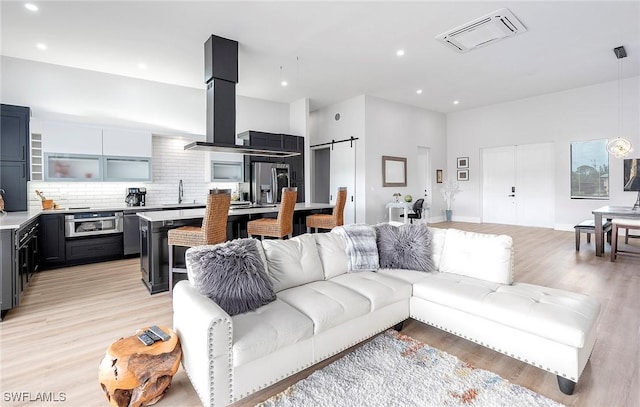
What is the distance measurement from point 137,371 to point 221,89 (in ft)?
12.2

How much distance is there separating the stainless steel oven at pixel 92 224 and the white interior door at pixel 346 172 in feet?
14.8

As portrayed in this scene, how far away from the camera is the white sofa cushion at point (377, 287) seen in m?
2.23

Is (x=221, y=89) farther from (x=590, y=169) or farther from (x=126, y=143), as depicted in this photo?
(x=590, y=169)

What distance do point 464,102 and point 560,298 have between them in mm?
7274

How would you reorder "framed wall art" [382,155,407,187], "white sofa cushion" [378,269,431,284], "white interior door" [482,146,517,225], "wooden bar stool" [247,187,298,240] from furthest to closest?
"white interior door" [482,146,517,225], "framed wall art" [382,155,407,187], "wooden bar stool" [247,187,298,240], "white sofa cushion" [378,269,431,284]

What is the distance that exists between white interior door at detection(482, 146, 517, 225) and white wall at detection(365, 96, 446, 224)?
4.02 feet

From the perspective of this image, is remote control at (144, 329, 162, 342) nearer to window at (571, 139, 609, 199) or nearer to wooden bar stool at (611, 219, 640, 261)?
wooden bar stool at (611, 219, 640, 261)

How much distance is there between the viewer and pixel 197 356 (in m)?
1.59

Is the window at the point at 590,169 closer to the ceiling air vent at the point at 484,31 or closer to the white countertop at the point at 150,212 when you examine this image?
the ceiling air vent at the point at 484,31

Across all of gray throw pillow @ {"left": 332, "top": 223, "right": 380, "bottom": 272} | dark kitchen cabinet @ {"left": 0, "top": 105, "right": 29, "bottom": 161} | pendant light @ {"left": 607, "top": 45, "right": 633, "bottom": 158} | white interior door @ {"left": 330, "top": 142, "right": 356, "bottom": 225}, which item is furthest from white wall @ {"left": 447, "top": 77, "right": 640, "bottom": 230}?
Result: dark kitchen cabinet @ {"left": 0, "top": 105, "right": 29, "bottom": 161}

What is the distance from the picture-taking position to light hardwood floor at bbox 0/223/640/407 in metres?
1.81

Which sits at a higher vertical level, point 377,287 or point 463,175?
point 463,175

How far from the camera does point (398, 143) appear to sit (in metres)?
7.91

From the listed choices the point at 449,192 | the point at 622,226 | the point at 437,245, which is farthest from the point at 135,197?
the point at 449,192
